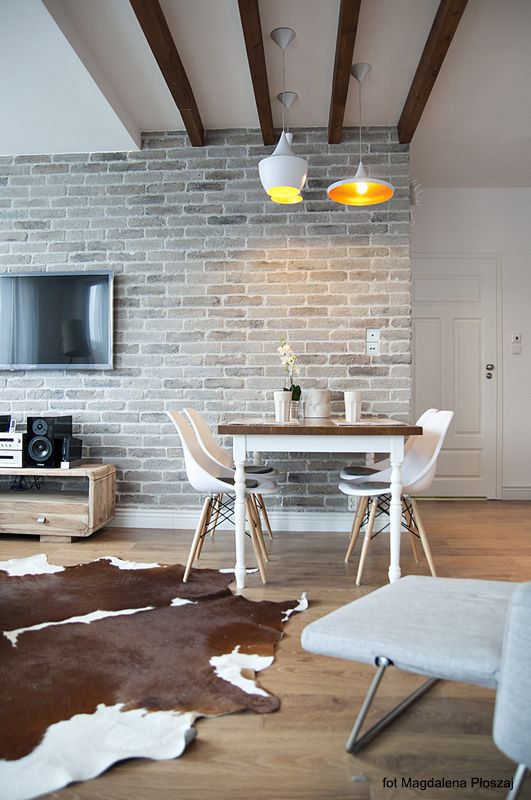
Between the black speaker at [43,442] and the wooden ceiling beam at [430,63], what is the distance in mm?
2987

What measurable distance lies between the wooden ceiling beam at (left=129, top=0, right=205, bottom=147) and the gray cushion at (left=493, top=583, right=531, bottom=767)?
2924 mm

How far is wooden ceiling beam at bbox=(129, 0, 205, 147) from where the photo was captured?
2.86 m

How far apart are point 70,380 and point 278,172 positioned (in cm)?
220

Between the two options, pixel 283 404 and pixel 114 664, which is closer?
pixel 114 664

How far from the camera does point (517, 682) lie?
1.07 metres

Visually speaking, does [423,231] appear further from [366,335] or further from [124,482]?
[124,482]

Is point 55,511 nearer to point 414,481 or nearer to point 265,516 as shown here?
point 265,516

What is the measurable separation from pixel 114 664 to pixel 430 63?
323cm

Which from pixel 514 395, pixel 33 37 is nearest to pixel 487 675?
pixel 33 37

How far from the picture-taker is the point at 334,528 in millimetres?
4215

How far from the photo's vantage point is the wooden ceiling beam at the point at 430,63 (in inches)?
112

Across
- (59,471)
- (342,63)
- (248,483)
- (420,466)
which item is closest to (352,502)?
(420,466)

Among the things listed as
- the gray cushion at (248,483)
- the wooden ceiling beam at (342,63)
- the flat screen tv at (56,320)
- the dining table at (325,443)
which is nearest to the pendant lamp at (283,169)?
the wooden ceiling beam at (342,63)

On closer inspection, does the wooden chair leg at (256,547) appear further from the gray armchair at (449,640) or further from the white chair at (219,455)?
the gray armchair at (449,640)
